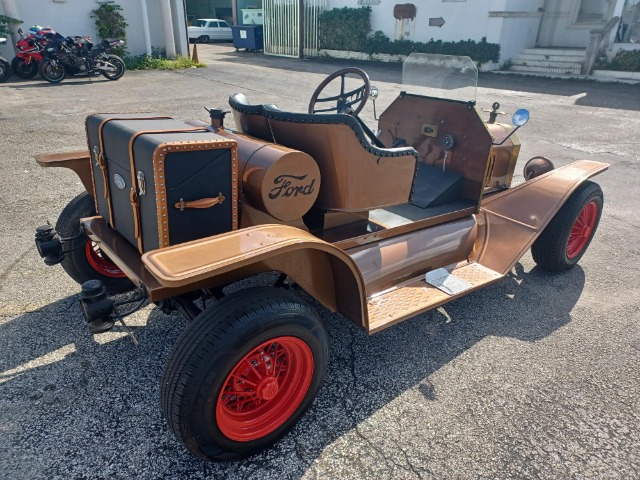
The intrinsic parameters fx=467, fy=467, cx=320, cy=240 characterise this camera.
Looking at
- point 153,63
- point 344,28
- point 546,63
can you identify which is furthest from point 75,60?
point 546,63

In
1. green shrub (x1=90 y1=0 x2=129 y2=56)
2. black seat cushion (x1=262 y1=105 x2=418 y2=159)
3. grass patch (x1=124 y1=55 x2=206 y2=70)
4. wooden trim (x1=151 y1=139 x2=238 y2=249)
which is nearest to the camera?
wooden trim (x1=151 y1=139 x2=238 y2=249)

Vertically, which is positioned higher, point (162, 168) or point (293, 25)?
point (293, 25)

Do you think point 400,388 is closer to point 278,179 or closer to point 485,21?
point 278,179

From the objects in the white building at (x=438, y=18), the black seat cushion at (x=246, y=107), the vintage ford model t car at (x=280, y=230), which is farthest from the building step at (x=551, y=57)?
the black seat cushion at (x=246, y=107)

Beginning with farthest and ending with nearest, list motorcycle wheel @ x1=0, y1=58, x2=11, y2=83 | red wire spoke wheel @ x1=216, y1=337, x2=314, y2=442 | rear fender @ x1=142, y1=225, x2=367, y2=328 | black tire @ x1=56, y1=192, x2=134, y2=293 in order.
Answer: motorcycle wheel @ x1=0, y1=58, x2=11, y2=83
black tire @ x1=56, y1=192, x2=134, y2=293
red wire spoke wheel @ x1=216, y1=337, x2=314, y2=442
rear fender @ x1=142, y1=225, x2=367, y2=328

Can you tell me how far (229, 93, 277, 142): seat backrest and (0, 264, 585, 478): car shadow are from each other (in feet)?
3.83

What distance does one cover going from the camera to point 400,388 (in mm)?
2674

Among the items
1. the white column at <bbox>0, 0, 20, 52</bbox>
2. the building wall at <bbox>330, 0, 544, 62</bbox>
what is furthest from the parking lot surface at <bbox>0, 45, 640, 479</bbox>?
the building wall at <bbox>330, 0, 544, 62</bbox>

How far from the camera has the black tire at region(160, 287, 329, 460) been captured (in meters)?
1.93

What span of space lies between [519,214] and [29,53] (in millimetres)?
13045

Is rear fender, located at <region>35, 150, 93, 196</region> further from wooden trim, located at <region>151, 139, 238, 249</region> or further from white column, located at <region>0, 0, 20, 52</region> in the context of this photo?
white column, located at <region>0, 0, 20, 52</region>

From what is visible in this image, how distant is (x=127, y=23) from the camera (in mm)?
15102

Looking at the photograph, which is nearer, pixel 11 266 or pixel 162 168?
pixel 162 168

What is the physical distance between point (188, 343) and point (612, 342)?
281cm
